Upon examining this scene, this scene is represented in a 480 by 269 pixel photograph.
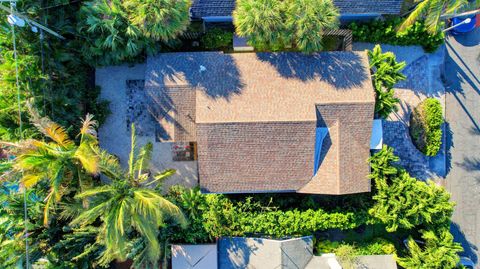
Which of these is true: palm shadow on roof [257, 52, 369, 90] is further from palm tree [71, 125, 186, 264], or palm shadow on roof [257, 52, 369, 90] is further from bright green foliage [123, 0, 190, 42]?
palm tree [71, 125, 186, 264]

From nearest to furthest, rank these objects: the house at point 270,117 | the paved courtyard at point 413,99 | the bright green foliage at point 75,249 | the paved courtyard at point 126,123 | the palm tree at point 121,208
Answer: the palm tree at point 121,208 < the bright green foliage at point 75,249 < the house at point 270,117 < the paved courtyard at point 126,123 < the paved courtyard at point 413,99

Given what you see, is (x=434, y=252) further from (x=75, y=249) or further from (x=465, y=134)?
(x=75, y=249)

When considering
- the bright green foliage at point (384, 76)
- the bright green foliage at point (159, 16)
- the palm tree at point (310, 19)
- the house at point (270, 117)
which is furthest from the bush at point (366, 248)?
the bright green foliage at point (159, 16)

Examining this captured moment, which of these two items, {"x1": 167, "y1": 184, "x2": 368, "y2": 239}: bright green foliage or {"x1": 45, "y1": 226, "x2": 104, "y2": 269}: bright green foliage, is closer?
{"x1": 45, "y1": 226, "x2": 104, "y2": 269}: bright green foliage

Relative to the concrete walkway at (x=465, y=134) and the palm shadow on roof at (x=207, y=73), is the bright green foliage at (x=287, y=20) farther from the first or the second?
the concrete walkway at (x=465, y=134)

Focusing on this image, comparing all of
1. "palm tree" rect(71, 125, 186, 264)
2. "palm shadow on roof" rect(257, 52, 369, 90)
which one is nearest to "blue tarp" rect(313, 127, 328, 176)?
"palm shadow on roof" rect(257, 52, 369, 90)

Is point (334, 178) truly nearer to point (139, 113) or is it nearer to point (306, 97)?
point (306, 97)

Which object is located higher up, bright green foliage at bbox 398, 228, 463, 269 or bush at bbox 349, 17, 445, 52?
bush at bbox 349, 17, 445, 52
